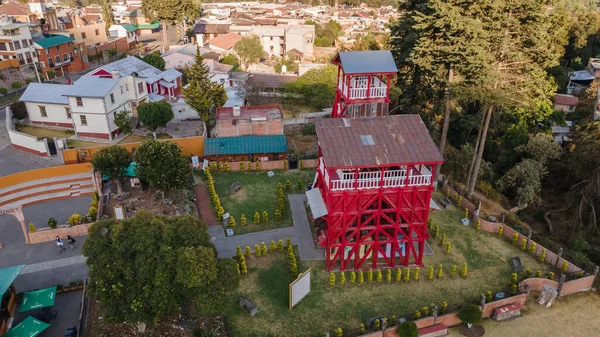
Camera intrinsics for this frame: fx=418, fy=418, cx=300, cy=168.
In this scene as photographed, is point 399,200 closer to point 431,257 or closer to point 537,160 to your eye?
point 431,257

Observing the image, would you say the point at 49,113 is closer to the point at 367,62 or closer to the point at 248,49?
the point at 367,62

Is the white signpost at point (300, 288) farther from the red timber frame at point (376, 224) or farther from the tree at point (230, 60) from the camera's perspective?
the tree at point (230, 60)

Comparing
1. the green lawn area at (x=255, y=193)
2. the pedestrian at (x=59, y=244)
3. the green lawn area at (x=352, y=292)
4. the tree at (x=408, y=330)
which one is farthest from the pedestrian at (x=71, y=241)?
the tree at (x=408, y=330)

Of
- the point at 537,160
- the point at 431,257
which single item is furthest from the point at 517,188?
the point at 431,257

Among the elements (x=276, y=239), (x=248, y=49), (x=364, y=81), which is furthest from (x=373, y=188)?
(x=248, y=49)

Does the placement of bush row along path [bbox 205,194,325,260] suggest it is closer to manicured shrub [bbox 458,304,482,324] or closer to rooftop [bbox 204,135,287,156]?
manicured shrub [bbox 458,304,482,324]

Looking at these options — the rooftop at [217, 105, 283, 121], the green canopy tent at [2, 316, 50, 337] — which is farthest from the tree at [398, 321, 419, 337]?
the rooftop at [217, 105, 283, 121]
